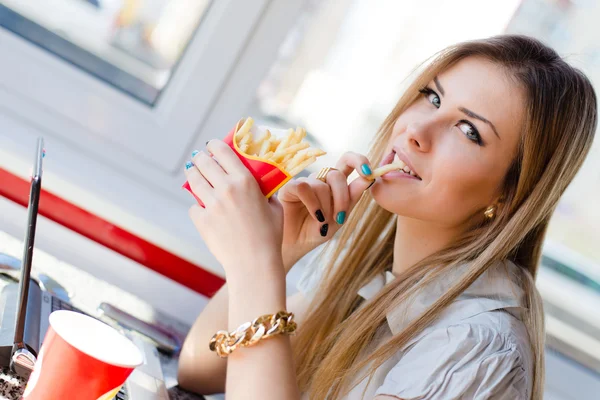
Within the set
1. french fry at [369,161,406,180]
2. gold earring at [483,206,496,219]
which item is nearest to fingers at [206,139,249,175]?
french fry at [369,161,406,180]

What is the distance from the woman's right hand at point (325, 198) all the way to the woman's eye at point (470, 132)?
18 cm

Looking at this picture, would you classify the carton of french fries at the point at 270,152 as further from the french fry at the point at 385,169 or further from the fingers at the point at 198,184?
the french fry at the point at 385,169

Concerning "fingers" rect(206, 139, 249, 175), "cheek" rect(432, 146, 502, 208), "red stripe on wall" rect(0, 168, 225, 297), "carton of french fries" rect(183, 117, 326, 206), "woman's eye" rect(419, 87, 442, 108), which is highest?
"woman's eye" rect(419, 87, 442, 108)

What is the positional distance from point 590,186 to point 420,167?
1.00m

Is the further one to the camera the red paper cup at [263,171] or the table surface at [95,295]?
the table surface at [95,295]

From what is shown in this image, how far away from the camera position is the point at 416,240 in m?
1.36

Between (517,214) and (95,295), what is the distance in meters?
0.93

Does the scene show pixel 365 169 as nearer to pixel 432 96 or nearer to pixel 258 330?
pixel 432 96

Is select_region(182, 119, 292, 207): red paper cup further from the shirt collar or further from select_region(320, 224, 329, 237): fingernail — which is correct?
the shirt collar

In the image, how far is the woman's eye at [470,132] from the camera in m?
1.19

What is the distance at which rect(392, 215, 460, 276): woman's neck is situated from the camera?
133cm

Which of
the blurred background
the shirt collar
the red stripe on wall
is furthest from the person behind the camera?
the blurred background

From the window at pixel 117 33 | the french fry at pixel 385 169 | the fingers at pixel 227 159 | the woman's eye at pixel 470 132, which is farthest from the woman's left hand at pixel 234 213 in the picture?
the window at pixel 117 33

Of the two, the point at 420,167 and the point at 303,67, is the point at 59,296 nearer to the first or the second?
the point at 420,167
